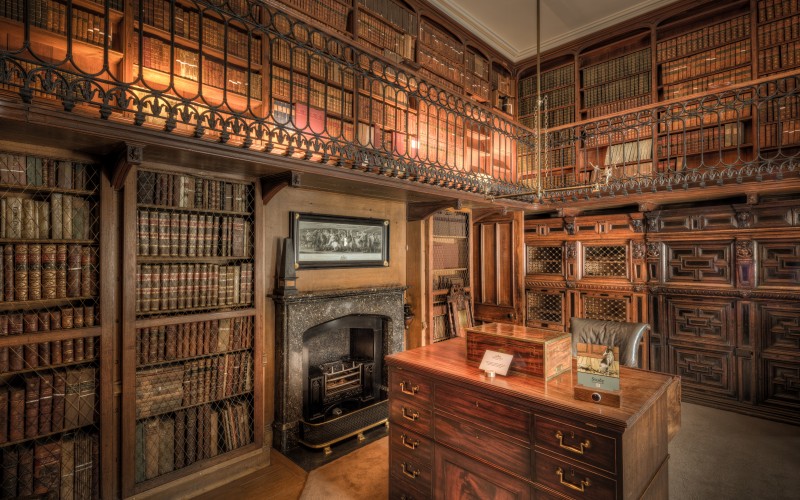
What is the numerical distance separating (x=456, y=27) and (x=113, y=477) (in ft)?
20.0

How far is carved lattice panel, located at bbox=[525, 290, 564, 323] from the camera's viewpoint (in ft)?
18.1

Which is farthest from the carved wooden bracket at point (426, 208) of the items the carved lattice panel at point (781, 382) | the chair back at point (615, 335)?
the carved lattice panel at point (781, 382)

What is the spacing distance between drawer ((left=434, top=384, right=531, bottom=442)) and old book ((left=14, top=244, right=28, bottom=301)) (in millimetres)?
2400

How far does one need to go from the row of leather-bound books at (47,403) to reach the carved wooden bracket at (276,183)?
1.59 meters

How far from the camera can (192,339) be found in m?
2.79

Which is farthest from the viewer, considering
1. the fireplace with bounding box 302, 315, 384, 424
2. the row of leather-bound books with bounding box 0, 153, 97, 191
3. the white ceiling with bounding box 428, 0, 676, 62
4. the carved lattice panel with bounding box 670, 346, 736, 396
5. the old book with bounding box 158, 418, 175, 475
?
the white ceiling with bounding box 428, 0, 676, 62

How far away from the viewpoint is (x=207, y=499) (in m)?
2.67

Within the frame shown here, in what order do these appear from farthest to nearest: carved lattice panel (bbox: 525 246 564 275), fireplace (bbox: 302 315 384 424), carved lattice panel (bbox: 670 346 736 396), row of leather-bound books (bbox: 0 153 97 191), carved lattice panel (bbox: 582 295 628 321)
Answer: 1. carved lattice panel (bbox: 525 246 564 275)
2. carved lattice panel (bbox: 582 295 628 321)
3. carved lattice panel (bbox: 670 346 736 396)
4. fireplace (bbox: 302 315 384 424)
5. row of leather-bound books (bbox: 0 153 97 191)

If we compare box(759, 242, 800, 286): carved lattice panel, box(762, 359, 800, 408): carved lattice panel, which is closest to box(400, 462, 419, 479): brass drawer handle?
box(762, 359, 800, 408): carved lattice panel

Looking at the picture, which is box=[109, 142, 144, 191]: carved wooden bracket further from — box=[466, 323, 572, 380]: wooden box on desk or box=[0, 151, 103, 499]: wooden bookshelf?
box=[466, 323, 572, 380]: wooden box on desk

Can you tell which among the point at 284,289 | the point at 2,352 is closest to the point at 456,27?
the point at 284,289

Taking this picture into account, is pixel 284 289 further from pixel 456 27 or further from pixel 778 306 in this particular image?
pixel 778 306

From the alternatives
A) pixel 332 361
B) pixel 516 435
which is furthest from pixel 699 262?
pixel 332 361

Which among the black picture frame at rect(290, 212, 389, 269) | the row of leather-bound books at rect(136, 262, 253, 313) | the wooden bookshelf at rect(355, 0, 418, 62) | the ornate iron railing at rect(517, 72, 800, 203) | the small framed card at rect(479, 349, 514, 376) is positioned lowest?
the small framed card at rect(479, 349, 514, 376)
